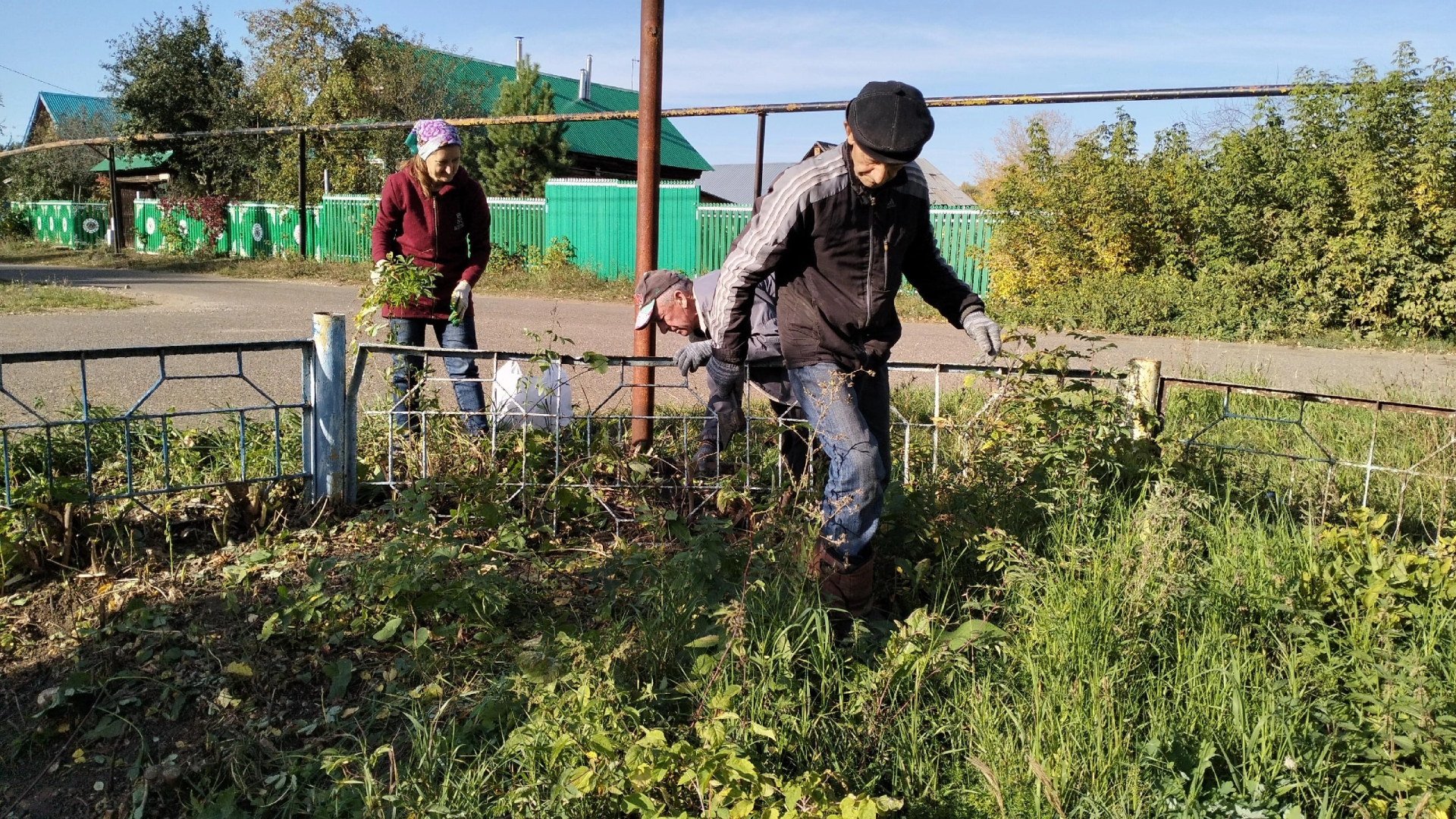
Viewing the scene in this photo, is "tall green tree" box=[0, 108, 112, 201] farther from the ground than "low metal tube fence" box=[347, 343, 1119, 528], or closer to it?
farther from the ground

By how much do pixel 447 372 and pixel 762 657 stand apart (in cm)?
269

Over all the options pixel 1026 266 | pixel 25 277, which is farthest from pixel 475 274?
pixel 25 277

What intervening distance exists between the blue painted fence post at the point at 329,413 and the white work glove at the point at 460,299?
70cm

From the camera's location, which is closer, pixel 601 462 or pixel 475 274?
pixel 601 462

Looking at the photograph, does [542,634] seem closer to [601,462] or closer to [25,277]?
[601,462]

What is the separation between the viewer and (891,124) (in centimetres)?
293

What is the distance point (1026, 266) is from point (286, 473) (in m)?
12.9

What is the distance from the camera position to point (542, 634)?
2826 millimetres

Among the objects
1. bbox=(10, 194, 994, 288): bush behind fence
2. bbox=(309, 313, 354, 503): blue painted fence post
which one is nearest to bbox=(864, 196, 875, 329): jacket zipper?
bbox=(309, 313, 354, 503): blue painted fence post

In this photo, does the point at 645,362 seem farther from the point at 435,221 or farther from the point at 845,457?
the point at 435,221

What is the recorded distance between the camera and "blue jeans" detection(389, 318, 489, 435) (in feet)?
13.7

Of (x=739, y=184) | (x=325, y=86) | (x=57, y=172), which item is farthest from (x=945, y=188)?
(x=57, y=172)

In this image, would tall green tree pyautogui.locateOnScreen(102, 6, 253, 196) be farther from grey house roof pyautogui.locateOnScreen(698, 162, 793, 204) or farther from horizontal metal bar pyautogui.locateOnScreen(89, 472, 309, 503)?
horizontal metal bar pyautogui.locateOnScreen(89, 472, 309, 503)

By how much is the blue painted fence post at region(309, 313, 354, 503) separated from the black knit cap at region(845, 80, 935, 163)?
2097mm
